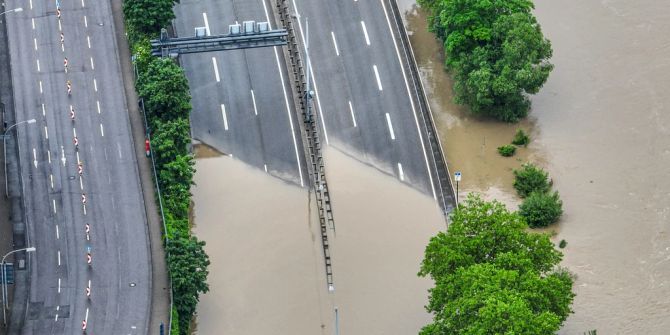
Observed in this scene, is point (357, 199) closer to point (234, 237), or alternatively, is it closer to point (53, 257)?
point (234, 237)

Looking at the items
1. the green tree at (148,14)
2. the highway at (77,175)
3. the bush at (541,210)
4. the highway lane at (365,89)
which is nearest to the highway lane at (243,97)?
the highway lane at (365,89)

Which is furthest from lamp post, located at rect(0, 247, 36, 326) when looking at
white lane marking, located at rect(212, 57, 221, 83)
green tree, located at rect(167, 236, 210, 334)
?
white lane marking, located at rect(212, 57, 221, 83)

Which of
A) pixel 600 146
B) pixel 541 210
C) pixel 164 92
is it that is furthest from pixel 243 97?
pixel 600 146

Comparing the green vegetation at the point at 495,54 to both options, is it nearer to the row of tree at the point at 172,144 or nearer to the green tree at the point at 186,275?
the row of tree at the point at 172,144

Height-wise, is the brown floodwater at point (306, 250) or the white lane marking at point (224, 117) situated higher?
the white lane marking at point (224, 117)

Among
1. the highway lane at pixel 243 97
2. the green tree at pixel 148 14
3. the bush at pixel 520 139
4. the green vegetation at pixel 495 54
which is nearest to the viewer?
the highway lane at pixel 243 97

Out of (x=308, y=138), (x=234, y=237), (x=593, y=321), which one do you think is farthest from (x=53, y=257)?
(x=593, y=321)

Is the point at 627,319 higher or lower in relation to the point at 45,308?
lower
